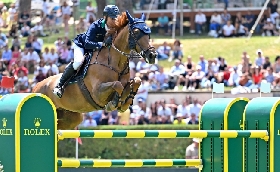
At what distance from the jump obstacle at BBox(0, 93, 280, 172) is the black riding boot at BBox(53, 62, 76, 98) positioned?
224 centimetres

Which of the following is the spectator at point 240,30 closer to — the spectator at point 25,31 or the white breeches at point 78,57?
the spectator at point 25,31

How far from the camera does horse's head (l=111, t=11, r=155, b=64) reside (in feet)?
32.9

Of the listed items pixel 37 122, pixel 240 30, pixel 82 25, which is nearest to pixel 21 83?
pixel 82 25

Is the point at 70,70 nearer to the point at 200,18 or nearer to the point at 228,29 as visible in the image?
the point at 228,29

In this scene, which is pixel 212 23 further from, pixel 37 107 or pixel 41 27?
pixel 37 107

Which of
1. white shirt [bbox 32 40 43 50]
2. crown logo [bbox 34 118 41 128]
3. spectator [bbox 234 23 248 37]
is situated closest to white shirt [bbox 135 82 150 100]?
white shirt [bbox 32 40 43 50]

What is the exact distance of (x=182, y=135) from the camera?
862 centimetres

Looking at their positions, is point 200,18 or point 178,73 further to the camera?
point 200,18

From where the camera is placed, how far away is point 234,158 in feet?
31.8

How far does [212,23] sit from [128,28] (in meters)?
17.0

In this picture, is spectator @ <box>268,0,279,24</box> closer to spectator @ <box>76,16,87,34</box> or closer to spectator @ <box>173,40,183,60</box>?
spectator @ <box>173,40,183,60</box>

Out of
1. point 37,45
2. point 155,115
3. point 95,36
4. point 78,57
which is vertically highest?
point 37,45

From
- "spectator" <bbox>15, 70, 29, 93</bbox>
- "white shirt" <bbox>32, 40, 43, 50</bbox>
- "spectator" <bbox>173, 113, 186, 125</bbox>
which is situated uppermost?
"white shirt" <bbox>32, 40, 43, 50</bbox>

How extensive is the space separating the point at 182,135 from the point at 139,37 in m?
2.12
